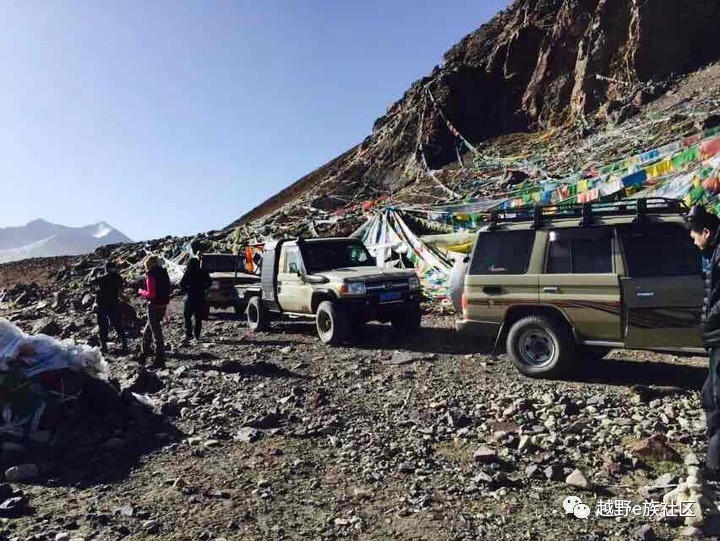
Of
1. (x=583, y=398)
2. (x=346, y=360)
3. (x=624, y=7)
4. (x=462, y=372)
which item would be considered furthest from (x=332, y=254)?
(x=624, y=7)

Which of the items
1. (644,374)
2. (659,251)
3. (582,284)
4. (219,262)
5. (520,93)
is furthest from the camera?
(520,93)

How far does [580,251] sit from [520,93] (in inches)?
1717

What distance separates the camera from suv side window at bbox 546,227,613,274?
6.85m

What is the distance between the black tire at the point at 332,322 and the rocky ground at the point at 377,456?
1853 mm

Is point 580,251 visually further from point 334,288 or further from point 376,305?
point 334,288

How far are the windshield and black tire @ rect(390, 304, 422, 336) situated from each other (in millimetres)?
1377

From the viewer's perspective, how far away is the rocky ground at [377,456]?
13.0ft

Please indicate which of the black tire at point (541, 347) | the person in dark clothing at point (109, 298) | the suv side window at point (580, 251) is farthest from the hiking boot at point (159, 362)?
the suv side window at point (580, 251)

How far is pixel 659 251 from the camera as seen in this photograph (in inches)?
255

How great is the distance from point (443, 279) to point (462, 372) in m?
5.86

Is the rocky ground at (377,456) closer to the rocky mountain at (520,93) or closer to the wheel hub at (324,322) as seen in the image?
the wheel hub at (324,322)

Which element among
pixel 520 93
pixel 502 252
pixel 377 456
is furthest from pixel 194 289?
pixel 520 93

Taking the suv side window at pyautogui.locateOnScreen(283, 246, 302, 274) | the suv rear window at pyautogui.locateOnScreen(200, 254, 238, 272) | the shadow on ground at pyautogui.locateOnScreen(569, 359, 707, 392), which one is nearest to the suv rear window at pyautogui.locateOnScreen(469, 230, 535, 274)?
the shadow on ground at pyautogui.locateOnScreen(569, 359, 707, 392)

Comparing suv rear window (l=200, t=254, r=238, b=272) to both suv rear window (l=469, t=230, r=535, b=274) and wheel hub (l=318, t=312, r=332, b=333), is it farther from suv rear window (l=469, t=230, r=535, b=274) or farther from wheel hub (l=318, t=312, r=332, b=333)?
suv rear window (l=469, t=230, r=535, b=274)
